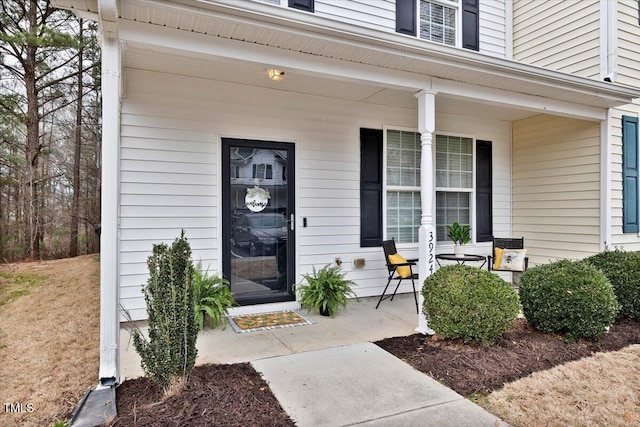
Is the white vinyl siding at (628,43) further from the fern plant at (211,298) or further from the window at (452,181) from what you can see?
the fern plant at (211,298)

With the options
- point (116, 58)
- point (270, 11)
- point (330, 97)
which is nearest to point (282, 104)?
point (330, 97)

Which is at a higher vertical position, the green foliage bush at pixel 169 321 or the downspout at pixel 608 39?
the downspout at pixel 608 39

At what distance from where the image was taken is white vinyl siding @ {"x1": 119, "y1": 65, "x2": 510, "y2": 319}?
393cm

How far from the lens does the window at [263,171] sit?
447 centimetres

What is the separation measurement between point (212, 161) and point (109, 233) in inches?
74.2

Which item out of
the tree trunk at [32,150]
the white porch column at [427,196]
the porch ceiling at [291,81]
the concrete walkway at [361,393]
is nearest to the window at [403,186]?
the porch ceiling at [291,81]

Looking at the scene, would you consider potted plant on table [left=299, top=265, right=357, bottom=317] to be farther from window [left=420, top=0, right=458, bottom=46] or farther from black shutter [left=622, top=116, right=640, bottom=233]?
black shutter [left=622, top=116, right=640, bottom=233]

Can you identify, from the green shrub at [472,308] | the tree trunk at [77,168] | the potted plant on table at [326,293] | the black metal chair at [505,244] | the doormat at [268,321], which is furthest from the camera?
the tree trunk at [77,168]

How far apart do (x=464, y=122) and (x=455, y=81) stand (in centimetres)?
201

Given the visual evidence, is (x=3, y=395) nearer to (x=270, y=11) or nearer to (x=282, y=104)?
(x=270, y=11)

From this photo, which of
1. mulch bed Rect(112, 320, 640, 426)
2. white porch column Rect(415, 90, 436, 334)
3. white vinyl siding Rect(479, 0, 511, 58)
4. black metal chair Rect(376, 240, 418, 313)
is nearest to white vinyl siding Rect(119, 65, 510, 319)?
black metal chair Rect(376, 240, 418, 313)

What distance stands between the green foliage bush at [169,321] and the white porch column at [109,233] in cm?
28

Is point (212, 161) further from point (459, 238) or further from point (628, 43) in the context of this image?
point (628, 43)

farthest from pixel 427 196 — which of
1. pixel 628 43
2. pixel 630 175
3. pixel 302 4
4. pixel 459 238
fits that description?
pixel 628 43
